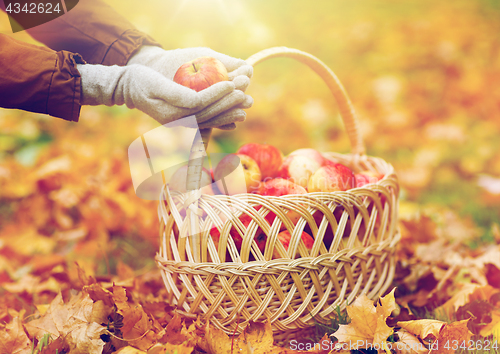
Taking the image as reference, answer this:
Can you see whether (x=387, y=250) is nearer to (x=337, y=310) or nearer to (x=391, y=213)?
(x=391, y=213)

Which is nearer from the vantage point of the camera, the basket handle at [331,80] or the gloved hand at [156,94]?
the gloved hand at [156,94]

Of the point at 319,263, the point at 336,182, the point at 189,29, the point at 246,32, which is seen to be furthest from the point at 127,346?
the point at 246,32

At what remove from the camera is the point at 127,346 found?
818 mm

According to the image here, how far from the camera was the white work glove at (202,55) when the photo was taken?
834 millimetres

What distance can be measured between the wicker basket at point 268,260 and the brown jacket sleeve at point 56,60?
0.35 m

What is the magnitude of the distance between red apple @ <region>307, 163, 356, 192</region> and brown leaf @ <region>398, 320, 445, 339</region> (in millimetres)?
407

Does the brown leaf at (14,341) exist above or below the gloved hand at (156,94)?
below

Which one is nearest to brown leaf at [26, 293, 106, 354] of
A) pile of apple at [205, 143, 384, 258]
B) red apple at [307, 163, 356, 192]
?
pile of apple at [205, 143, 384, 258]

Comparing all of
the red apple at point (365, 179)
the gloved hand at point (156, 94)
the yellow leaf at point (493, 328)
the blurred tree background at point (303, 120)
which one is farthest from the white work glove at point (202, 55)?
the yellow leaf at point (493, 328)

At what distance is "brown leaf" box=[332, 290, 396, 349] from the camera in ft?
2.60

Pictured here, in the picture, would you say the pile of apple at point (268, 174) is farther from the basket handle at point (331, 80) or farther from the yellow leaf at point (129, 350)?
the yellow leaf at point (129, 350)

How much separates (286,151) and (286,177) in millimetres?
1587

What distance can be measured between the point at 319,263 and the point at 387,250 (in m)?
0.29

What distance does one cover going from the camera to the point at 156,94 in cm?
79
